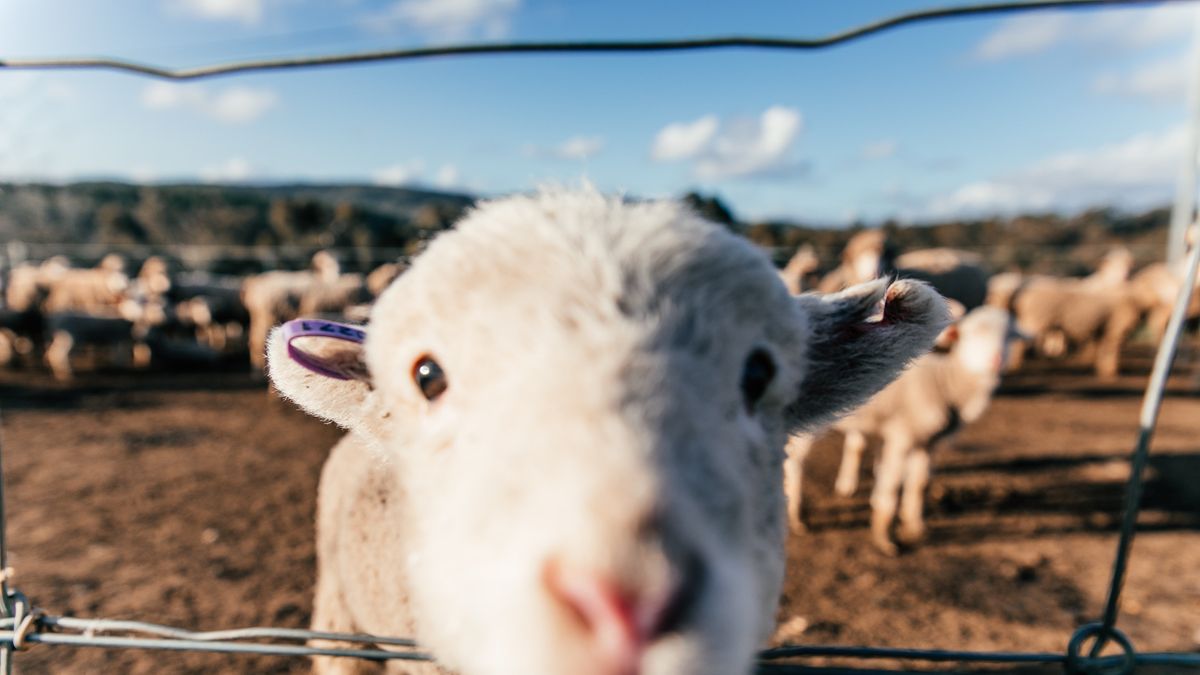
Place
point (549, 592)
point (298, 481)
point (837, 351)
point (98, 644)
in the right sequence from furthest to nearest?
1. point (298, 481)
2. point (837, 351)
3. point (98, 644)
4. point (549, 592)

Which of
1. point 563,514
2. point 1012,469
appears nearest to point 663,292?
point 563,514

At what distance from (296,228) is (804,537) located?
41823 mm

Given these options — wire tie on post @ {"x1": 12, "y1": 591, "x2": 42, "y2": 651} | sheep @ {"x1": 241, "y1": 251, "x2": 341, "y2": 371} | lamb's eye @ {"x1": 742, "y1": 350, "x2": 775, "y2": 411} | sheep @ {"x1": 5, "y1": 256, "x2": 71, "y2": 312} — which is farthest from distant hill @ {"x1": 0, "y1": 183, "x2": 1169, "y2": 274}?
lamb's eye @ {"x1": 742, "y1": 350, "x2": 775, "y2": 411}

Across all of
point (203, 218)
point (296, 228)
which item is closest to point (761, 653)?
point (296, 228)

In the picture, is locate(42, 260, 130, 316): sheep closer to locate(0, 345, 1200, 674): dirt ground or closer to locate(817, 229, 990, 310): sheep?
locate(0, 345, 1200, 674): dirt ground

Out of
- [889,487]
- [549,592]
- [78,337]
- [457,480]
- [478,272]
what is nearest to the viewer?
[549,592]

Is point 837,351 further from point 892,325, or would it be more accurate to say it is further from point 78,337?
point 78,337

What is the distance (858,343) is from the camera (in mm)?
1687

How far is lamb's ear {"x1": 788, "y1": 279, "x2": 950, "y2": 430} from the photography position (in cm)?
163

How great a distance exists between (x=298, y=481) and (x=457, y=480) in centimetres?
681

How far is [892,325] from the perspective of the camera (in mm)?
1655

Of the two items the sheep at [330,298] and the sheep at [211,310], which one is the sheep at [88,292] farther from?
the sheep at [330,298]

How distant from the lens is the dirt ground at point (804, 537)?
14.5ft

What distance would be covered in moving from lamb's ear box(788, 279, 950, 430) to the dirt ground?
10.9ft
